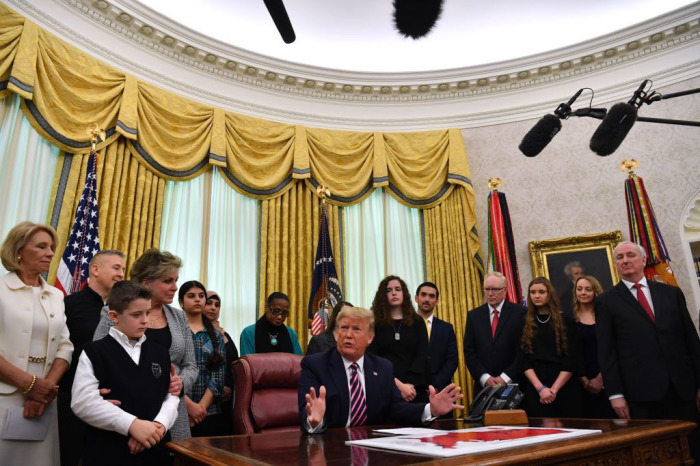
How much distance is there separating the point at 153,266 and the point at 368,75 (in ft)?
18.4

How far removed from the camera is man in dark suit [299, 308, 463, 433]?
2.35 metres

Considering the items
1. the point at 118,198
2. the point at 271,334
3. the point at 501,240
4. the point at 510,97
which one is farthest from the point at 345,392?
the point at 510,97

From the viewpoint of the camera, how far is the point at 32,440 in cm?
233

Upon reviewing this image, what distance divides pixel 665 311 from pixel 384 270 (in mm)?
4335

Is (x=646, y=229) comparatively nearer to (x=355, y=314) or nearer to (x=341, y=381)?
(x=355, y=314)

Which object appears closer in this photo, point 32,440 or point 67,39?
point 32,440

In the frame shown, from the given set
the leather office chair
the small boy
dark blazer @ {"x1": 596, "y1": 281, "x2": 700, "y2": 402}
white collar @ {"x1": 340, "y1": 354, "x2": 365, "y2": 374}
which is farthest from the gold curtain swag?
white collar @ {"x1": 340, "y1": 354, "x2": 365, "y2": 374}

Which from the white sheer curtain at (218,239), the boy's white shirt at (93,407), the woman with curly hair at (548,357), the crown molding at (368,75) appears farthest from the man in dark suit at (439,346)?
the crown molding at (368,75)

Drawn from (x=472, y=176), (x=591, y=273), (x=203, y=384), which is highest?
(x=472, y=176)

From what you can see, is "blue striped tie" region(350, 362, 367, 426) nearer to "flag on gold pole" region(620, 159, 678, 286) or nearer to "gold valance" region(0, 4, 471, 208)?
"gold valance" region(0, 4, 471, 208)

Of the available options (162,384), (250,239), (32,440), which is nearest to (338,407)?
(162,384)

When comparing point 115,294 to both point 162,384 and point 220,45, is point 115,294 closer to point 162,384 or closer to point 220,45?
point 162,384

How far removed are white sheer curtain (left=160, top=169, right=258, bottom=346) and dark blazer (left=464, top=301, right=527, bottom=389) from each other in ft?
10.2

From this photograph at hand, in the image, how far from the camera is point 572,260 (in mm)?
6594
